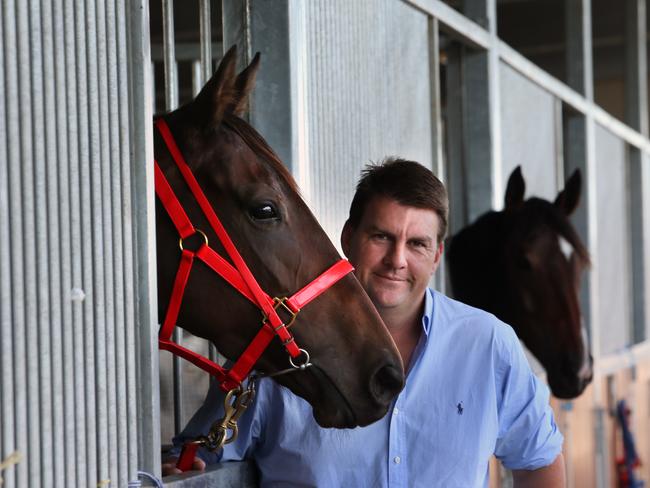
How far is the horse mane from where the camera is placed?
70.5 inches

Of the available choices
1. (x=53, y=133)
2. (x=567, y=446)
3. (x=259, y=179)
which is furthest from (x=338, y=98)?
(x=567, y=446)

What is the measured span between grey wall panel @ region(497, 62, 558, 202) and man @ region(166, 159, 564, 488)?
1733mm

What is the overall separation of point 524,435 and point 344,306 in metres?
0.54

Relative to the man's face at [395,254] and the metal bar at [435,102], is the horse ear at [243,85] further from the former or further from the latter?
the metal bar at [435,102]

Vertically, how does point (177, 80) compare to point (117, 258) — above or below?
above

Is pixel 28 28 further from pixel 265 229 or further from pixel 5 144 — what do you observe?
pixel 265 229

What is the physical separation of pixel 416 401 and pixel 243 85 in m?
0.71

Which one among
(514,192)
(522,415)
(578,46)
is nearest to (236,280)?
(522,415)

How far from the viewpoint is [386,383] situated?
5.58 feet

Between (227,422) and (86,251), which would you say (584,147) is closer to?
(227,422)

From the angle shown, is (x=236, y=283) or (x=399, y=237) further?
(x=399, y=237)

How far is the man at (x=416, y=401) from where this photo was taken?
183 centimetres

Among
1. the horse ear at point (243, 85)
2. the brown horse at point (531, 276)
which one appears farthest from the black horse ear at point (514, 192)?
the horse ear at point (243, 85)

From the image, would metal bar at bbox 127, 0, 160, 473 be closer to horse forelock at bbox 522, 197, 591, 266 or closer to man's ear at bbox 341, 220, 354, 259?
man's ear at bbox 341, 220, 354, 259
